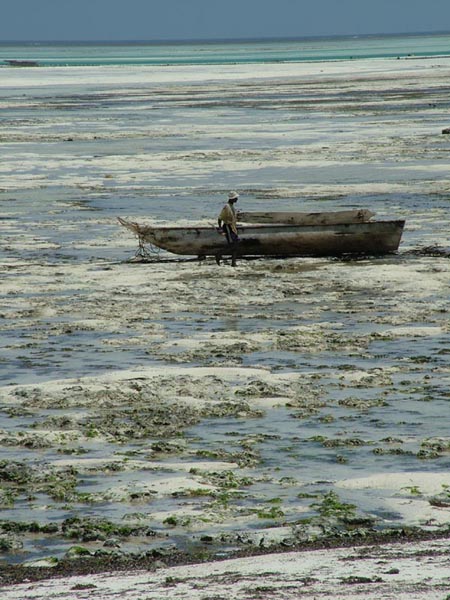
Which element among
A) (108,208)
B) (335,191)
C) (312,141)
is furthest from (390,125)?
(108,208)

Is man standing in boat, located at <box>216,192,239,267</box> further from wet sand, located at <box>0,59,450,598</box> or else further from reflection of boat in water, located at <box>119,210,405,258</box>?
wet sand, located at <box>0,59,450,598</box>

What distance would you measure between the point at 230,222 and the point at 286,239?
1.46 metres

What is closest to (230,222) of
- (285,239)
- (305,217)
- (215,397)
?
(285,239)

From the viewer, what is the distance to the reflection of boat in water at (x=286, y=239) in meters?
23.0

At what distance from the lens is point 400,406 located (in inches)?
533

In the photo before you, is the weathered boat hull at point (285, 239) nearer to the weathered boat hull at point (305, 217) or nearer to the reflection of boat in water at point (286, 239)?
the reflection of boat in water at point (286, 239)

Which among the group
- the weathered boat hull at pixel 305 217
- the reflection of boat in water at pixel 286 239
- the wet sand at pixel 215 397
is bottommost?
the wet sand at pixel 215 397

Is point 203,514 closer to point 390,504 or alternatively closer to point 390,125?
point 390,504

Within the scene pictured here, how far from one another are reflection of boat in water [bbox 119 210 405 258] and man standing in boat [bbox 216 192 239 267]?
168mm

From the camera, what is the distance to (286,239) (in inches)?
913

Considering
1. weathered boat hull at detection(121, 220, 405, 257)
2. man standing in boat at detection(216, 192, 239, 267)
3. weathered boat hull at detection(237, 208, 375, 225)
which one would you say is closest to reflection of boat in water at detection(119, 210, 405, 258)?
weathered boat hull at detection(121, 220, 405, 257)

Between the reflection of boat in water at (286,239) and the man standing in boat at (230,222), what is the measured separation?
0.17 metres

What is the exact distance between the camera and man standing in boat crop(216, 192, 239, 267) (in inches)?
864

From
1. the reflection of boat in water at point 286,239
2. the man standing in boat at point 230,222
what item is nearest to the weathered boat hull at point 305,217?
the reflection of boat in water at point 286,239
